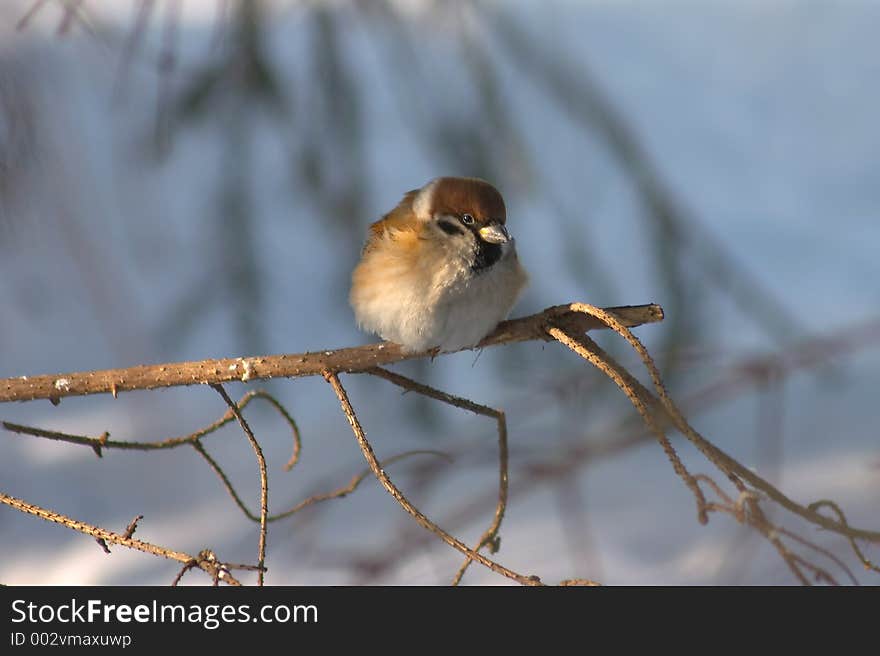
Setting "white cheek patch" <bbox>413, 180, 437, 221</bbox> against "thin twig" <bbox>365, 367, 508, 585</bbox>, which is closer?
"thin twig" <bbox>365, 367, 508, 585</bbox>

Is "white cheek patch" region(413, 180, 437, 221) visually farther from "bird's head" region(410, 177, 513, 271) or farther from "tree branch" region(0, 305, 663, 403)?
"tree branch" region(0, 305, 663, 403)

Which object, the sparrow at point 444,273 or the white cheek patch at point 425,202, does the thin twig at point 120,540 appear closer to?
the sparrow at point 444,273

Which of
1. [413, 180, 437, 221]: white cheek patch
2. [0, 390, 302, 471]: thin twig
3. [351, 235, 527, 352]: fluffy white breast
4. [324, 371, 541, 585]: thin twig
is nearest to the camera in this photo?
[324, 371, 541, 585]: thin twig

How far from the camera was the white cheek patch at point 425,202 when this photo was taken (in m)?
0.99

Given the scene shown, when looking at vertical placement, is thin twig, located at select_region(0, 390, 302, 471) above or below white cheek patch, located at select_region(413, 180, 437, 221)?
below

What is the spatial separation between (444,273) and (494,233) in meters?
0.08

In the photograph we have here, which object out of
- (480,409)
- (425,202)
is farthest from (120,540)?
(425,202)

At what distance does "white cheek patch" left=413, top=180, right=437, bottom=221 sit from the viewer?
993 mm

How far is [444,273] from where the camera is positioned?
0.95 meters

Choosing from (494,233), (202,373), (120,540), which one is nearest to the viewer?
(120,540)

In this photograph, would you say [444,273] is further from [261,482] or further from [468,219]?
[261,482]

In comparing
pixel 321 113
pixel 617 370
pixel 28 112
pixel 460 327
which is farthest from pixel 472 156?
pixel 617 370

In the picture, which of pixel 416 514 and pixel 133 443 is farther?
pixel 133 443

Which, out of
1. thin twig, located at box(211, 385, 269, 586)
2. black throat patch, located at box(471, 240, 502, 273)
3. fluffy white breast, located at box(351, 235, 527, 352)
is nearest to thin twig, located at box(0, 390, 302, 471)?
thin twig, located at box(211, 385, 269, 586)
